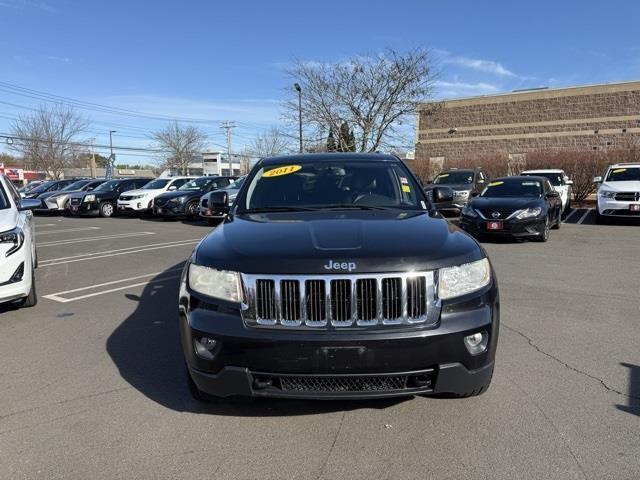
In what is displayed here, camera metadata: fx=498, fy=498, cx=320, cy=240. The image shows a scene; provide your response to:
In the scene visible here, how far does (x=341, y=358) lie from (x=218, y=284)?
829 mm

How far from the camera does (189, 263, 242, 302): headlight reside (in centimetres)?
284

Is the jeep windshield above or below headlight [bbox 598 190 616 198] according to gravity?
above

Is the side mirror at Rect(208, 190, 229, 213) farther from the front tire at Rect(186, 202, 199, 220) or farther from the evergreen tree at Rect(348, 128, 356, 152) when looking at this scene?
the evergreen tree at Rect(348, 128, 356, 152)

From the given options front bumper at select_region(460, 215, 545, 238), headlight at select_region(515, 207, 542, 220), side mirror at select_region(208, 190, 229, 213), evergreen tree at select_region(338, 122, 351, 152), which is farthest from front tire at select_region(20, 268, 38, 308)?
evergreen tree at select_region(338, 122, 351, 152)

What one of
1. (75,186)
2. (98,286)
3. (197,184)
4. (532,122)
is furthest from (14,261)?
(532,122)

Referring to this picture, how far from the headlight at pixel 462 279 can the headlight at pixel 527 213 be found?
826 centimetres

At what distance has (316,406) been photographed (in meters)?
3.27

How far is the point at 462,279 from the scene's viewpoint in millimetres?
2895

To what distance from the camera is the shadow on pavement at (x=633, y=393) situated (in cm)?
322

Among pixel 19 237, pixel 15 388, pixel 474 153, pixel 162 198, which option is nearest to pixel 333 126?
pixel 162 198

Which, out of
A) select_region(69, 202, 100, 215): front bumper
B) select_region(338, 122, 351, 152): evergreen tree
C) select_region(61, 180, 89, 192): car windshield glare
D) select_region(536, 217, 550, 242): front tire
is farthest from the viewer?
select_region(338, 122, 351, 152): evergreen tree

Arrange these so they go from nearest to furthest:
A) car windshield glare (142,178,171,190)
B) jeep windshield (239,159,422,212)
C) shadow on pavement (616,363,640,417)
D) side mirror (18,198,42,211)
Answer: shadow on pavement (616,363,640,417), jeep windshield (239,159,422,212), side mirror (18,198,42,211), car windshield glare (142,178,171,190)

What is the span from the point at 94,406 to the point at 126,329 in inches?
67.3

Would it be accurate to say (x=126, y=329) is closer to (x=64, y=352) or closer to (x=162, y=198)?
(x=64, y=352)
